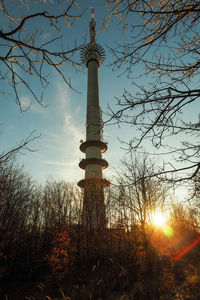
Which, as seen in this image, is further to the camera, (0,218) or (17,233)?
(17,233)

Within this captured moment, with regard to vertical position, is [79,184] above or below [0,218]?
above

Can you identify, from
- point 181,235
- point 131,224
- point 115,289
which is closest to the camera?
point 115,289

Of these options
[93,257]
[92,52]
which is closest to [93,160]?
[93,257]

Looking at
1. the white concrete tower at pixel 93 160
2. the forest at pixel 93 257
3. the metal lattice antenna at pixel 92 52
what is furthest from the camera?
the metal lattice antenna at pixel 92 52

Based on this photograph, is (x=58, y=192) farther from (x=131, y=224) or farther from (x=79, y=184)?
(x=131, y=224)

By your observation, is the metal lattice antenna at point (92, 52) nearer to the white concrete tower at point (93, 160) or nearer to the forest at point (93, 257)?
the white concrete tower at point (93, 160)

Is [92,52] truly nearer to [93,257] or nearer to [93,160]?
[93,160]

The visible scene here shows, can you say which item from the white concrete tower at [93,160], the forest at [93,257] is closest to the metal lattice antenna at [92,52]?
the white concrete tower at [93,160]

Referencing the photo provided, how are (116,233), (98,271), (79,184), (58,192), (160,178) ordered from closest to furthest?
1. (160,178)
2. (98,271)
3. (116,233)
4. (58,192)
5. (79,184)

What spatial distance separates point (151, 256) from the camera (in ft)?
29.9

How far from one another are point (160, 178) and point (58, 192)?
18136 millimetres

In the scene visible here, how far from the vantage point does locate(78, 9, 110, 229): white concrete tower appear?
1495cm

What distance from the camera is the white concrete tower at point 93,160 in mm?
14945

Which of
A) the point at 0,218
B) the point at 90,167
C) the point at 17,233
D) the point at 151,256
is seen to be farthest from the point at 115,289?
the point at 90,167
